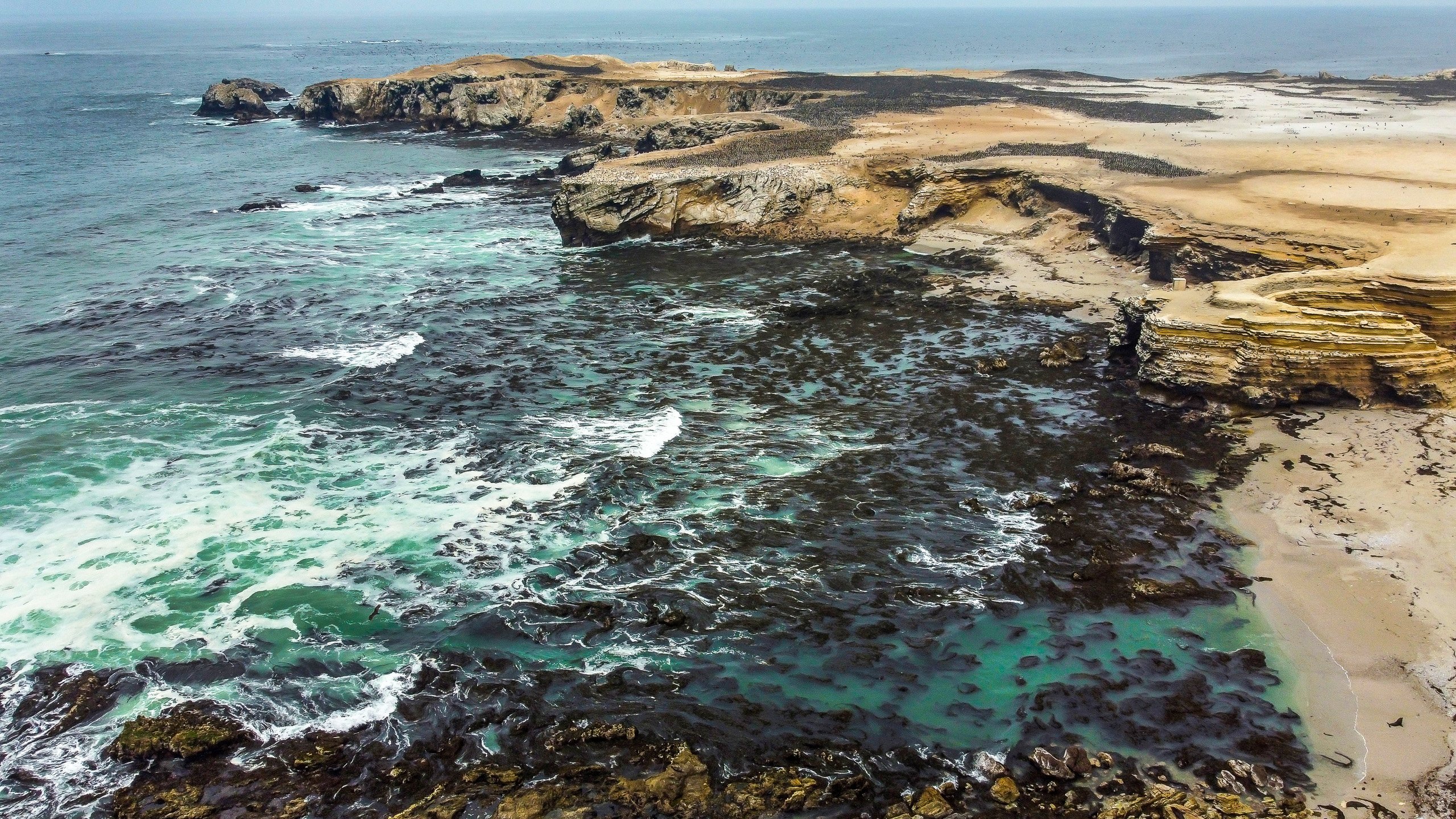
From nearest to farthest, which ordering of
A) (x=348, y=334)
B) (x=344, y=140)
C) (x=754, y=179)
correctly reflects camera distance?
(x=348, y=334) < (x=754, y=179) < (x=344, y=140)

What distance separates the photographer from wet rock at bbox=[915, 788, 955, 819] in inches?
435

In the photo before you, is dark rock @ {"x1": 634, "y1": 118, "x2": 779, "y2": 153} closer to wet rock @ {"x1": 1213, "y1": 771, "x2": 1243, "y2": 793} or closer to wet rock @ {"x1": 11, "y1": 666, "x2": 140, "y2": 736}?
wet rock @ {"x1": 11, "y1": 666, "x2": 140, "y2": 736}

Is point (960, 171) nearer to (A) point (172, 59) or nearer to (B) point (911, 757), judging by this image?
(B) point (911, 757)

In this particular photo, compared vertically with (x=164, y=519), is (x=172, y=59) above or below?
above

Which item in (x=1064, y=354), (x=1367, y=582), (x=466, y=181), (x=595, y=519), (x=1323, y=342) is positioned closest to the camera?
(x=1367, y=582)

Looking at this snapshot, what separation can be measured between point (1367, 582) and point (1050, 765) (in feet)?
26.8

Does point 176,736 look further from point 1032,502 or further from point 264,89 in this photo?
point 264,89

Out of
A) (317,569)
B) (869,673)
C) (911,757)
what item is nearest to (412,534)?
(317,569)

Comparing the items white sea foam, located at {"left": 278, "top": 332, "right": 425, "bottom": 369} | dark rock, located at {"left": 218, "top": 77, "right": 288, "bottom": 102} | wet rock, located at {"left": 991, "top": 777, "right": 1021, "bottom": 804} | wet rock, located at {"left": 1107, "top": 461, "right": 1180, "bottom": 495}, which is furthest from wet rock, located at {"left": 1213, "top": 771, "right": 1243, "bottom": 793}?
dark rock, located at {"left": 218, "top": 77, "right": 288, "bottom": 102}

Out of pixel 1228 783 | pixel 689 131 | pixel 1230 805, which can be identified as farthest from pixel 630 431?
pixel 689 131

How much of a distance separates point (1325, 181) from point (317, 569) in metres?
36.1

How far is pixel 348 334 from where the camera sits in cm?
2944

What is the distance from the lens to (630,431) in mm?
22000

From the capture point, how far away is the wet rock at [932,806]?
1105 centimetres
